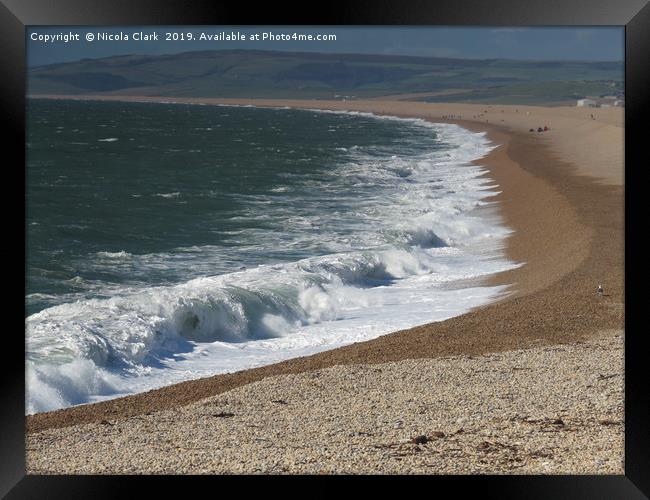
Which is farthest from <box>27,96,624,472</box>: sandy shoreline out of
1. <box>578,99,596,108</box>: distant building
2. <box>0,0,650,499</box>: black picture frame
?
<box>578,99,596,108</box>: distant building

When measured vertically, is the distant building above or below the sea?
above

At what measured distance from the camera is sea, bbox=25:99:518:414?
12.5 m

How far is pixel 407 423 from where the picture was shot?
779 cm

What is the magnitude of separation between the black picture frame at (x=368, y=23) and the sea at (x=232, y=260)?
93 cm

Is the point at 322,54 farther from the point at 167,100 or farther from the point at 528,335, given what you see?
the point at 528,335

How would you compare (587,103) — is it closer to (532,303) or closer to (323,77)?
(323,77)

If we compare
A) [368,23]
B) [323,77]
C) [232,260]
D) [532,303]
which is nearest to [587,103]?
[323,77]

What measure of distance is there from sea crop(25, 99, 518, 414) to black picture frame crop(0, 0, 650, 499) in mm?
926

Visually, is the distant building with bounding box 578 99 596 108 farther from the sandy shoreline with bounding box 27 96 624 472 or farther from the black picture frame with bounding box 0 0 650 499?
the black picture frame with bounding box 0 0 650 499

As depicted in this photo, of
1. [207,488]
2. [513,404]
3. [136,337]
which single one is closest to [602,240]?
[136,337]

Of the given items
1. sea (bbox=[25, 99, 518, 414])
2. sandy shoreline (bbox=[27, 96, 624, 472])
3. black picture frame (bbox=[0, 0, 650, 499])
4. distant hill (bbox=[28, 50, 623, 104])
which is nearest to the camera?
black picture frame (bbox=[0, 0, 650, 499])

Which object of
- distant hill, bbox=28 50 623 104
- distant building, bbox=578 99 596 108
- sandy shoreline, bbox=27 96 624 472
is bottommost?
sandy shoreline, bbox=27 96 624 472

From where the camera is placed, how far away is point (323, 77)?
13912cm

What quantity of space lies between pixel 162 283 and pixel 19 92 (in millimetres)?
12077
